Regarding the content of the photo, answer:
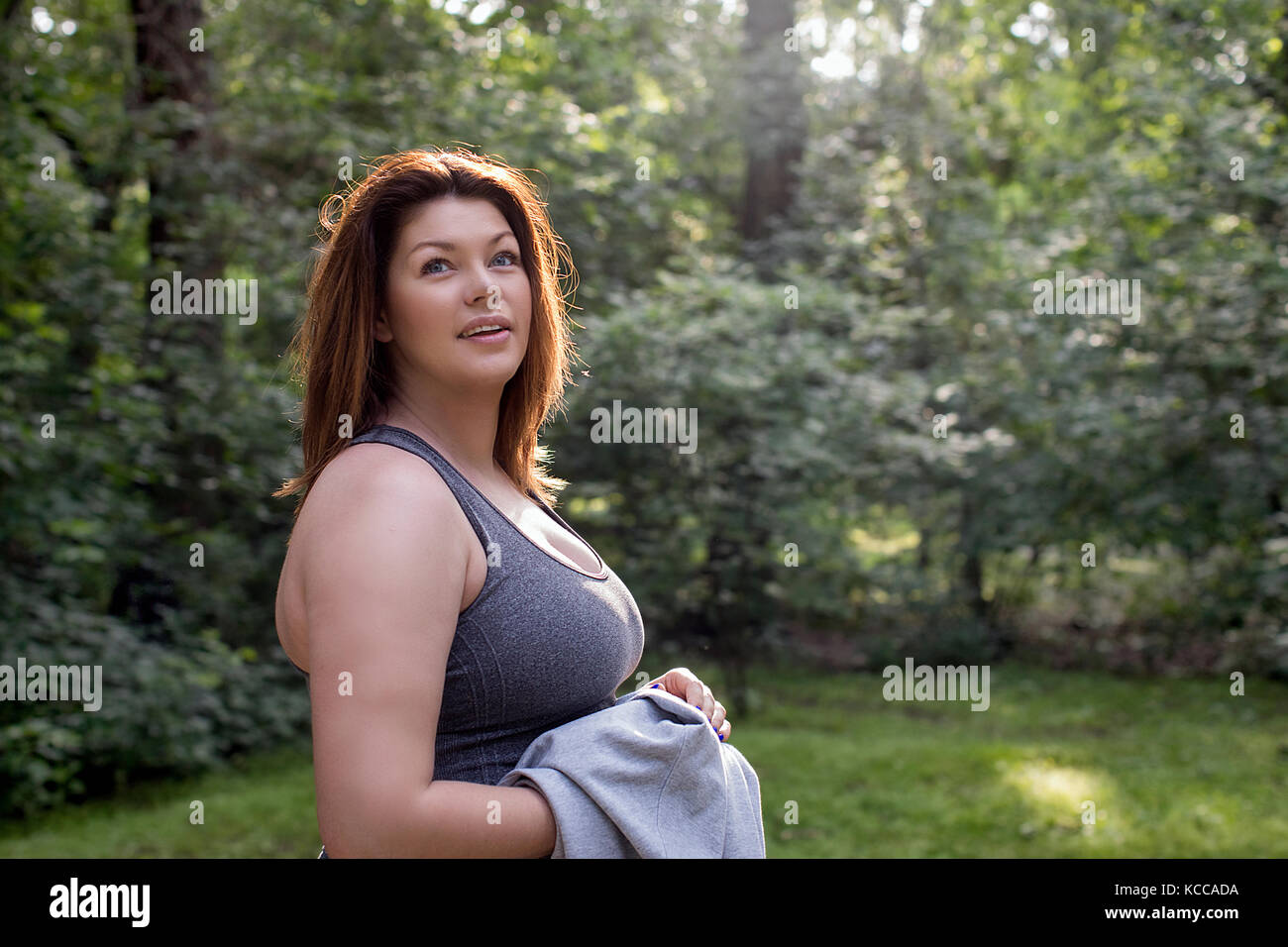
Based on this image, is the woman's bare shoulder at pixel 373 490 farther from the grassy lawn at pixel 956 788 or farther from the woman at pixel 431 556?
the grassy lawn at pixel 956 788

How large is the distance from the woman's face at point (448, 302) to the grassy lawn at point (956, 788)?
3.96 meters

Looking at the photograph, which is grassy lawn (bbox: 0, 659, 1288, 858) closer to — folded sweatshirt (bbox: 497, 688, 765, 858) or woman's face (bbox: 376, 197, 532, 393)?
folded sweatshirt (bbox: 497, 688, 765, 858)

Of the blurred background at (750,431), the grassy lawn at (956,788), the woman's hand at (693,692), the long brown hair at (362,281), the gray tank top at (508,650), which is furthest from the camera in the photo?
the blurred background at (750,431)

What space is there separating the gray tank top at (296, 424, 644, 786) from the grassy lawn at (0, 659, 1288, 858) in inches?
149

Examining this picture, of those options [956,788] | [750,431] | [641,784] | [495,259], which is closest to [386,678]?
[641,784]

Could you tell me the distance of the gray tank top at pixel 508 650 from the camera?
1.47 m

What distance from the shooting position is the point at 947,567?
28.4 ft

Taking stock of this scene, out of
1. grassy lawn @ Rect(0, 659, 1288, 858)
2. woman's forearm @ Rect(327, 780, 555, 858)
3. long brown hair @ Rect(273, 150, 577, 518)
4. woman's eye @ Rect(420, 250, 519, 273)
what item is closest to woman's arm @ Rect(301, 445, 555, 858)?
woman's forearm @ Rect(327, 780, 555, 858)

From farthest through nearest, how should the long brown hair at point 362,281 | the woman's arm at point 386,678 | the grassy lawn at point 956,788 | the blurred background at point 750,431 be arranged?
the blurred background at point 750,431
the grassy lawn at point 956,788
the long brown hair at point 362,281
the woman's arm at point 386,678

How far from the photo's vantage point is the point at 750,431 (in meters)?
6.99

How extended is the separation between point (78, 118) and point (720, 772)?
6.48m

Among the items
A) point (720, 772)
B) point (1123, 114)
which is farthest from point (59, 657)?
point (1123, 114)

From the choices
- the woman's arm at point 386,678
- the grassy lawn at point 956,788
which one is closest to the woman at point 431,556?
the woman's arm at point 386,678

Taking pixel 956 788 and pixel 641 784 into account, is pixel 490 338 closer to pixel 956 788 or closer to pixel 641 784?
pixel 641 784
